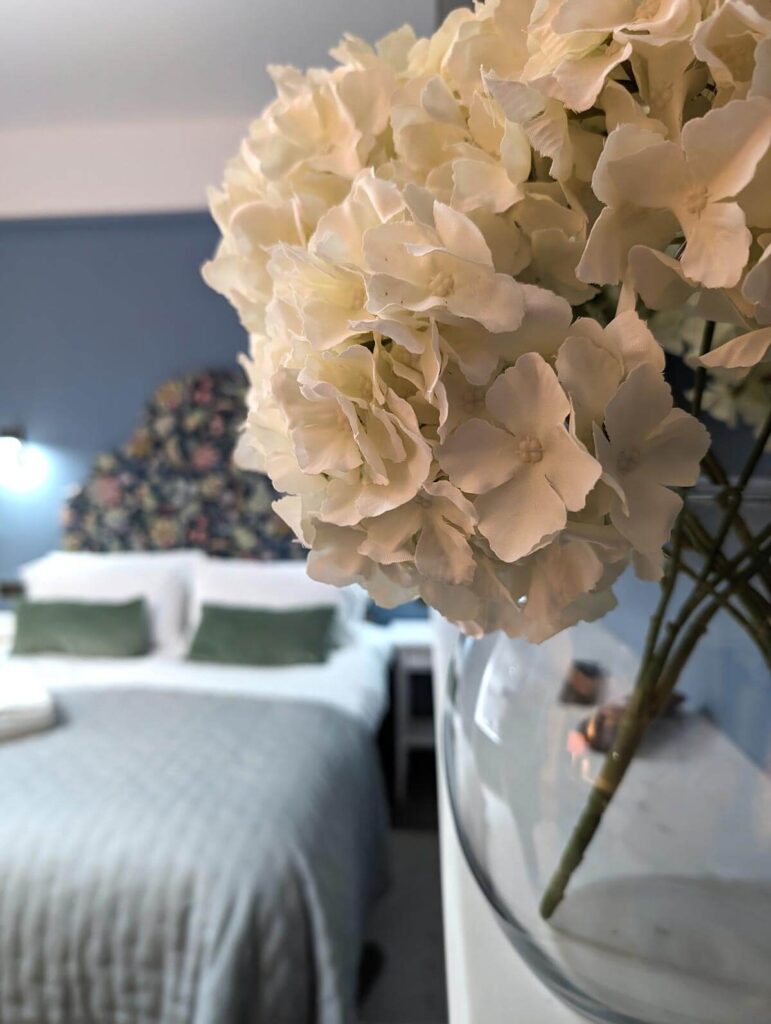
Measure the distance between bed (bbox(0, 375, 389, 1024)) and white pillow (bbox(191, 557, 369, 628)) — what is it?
566mm

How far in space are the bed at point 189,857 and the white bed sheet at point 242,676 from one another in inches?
1.4

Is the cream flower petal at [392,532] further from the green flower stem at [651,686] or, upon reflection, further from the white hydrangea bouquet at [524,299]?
the green flower stem at [651,686]

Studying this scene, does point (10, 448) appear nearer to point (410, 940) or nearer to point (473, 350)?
point (410, 940)

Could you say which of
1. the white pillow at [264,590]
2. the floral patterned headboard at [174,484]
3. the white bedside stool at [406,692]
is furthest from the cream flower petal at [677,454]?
the floral patterned headboard at [174,484]

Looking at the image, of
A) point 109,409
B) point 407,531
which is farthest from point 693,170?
point 109,409

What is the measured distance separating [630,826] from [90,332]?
3.59 metres

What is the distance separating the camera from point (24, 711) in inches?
85.0

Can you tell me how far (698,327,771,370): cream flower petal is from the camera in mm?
243

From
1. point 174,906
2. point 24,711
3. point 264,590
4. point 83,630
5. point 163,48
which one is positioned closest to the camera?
point 174,906

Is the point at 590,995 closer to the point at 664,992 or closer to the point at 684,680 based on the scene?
the point at 664,992

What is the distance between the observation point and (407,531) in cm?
29

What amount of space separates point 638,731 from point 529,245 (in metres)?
0.26

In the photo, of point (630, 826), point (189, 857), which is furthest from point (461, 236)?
point (189, 857)

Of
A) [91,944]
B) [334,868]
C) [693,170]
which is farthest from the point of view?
[334,868]
